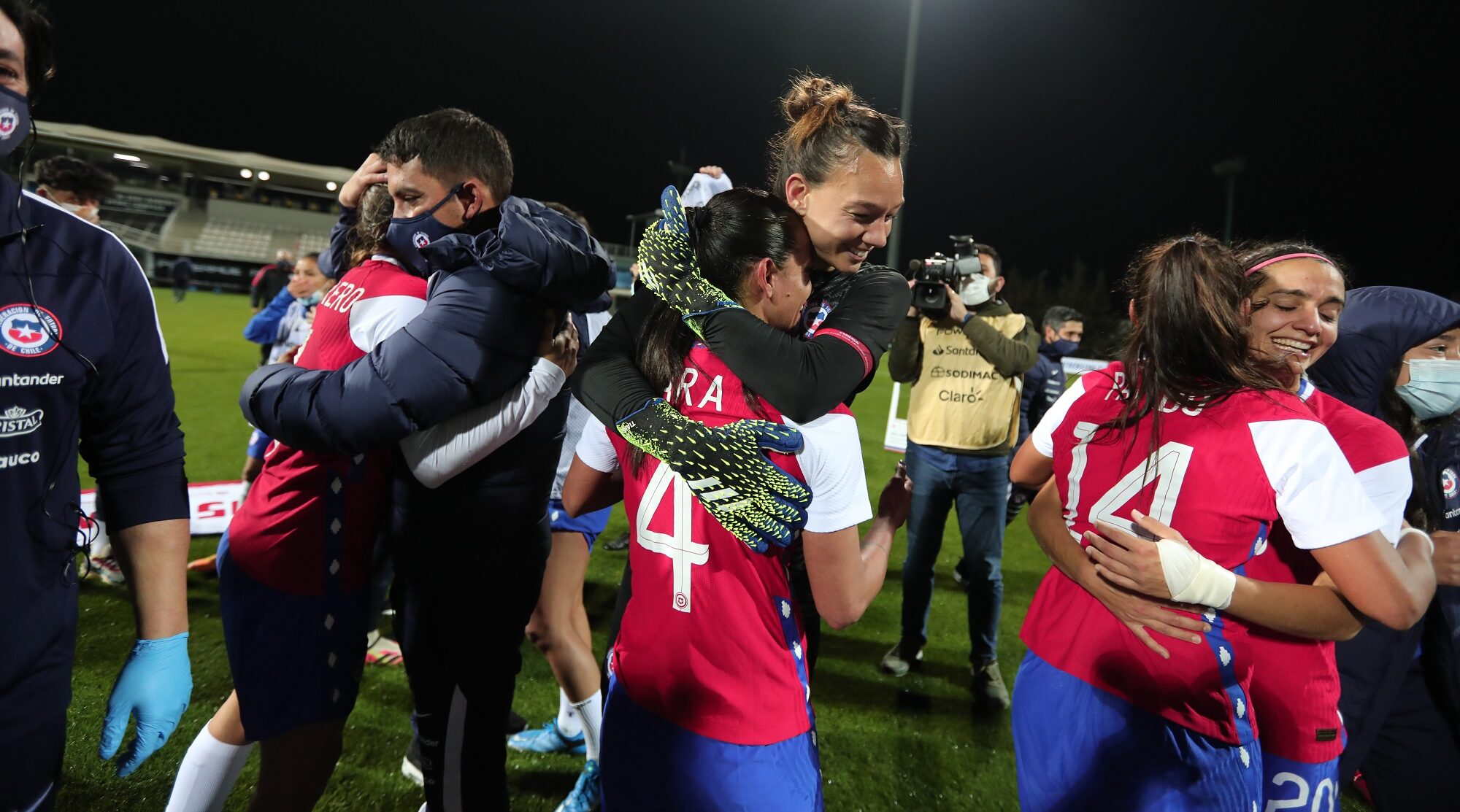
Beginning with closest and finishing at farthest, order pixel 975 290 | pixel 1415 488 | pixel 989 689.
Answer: pixel 1415 488, pixel 989 689, pixel 975 290

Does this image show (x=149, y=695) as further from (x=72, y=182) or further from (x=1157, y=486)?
(x=72, y=182)

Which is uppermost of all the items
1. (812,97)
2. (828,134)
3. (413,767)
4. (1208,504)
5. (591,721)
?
(812,97)

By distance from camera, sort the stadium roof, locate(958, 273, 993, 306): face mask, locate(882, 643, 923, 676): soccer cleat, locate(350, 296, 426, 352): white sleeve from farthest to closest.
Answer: the stadium roof < locate(958, 273, 993, 306): face mask < locate(882, 643, 923, 676): soccer cleat < locate(350, 296, 426, 352): white sleeve

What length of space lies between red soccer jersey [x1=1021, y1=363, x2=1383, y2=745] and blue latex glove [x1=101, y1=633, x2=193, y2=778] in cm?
191

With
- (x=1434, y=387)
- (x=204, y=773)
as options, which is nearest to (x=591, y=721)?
(x=204, y=773)

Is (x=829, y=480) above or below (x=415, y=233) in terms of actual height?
below

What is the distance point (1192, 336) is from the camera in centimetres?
158

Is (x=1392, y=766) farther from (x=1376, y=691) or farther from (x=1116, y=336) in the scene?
(x=1116, y=336)

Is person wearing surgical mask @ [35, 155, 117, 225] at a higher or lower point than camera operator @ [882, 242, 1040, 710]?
higher

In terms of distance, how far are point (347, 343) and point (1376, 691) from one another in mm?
3037

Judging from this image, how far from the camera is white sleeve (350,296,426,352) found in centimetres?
183

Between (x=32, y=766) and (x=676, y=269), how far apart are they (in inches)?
55.1

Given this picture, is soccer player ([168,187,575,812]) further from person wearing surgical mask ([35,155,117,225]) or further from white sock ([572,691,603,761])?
person wearing surgical mask ([35,155,117,225])

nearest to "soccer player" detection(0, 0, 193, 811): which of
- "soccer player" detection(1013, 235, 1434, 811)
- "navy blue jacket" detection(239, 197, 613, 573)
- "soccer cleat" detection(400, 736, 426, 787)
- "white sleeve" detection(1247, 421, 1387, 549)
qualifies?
"navy blue jacket" detection(239, 197, 613, 573)
